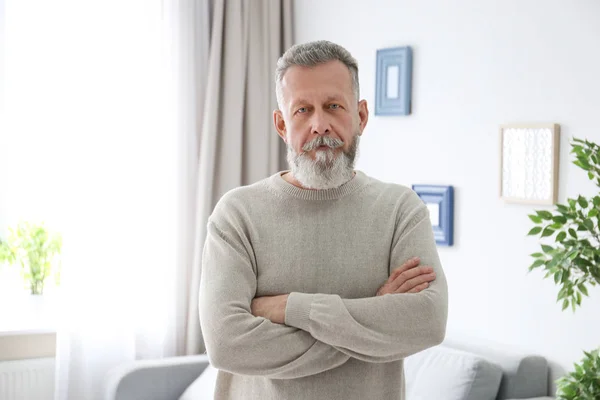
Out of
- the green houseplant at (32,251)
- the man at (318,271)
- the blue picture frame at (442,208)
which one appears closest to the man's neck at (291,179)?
the man at (318,271)

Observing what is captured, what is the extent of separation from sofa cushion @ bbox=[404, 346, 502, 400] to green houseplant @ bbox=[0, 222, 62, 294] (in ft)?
5.81

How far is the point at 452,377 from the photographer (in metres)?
2.80

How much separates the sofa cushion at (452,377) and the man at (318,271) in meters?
0.97

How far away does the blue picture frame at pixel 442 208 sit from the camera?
3230 millimetres

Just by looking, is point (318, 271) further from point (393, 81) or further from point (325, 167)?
point (393, 81)

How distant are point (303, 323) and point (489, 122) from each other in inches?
62.1

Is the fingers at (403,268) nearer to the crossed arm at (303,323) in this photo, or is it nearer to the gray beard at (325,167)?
the crossed arm at (303,323)

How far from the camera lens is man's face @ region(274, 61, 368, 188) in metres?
1.81

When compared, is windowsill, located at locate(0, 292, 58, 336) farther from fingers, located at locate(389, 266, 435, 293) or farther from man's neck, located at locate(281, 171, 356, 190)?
fingers, located at locate(389, 266, 435, 293)

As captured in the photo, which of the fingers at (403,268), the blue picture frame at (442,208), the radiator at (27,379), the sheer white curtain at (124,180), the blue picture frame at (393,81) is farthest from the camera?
the sheer white curtain at (124,180)

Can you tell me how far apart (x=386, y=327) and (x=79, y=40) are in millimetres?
2514

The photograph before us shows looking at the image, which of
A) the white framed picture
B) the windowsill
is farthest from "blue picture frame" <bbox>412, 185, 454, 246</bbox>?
the windowsill

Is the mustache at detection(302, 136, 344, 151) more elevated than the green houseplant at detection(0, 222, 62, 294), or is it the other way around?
the mustache at detection(302, 136, 344, 151)

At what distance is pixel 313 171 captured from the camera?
181 cm
